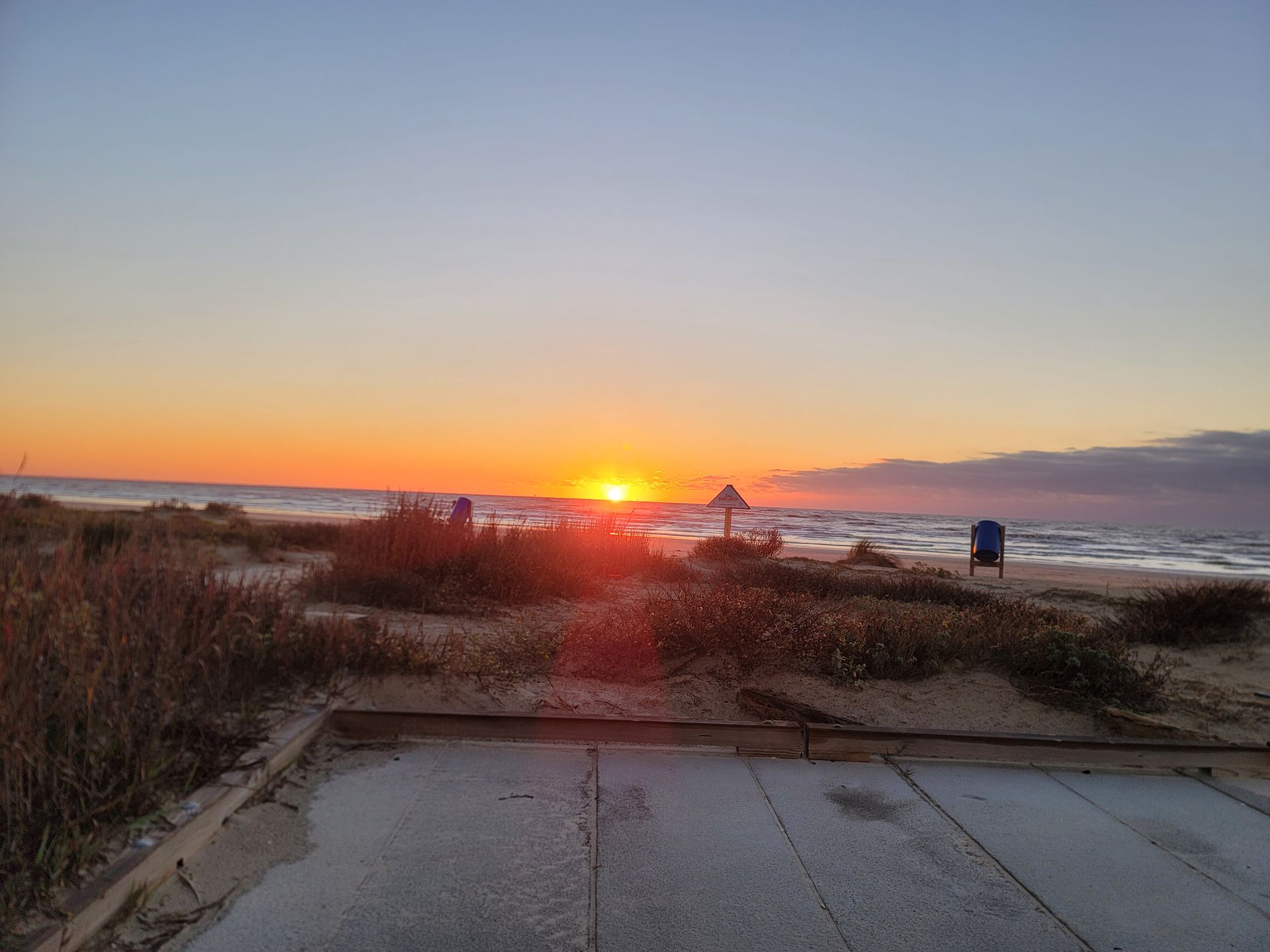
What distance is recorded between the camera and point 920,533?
4591cm

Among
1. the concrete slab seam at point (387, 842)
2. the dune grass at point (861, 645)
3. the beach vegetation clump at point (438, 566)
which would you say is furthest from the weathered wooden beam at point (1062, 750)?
the beach vegetation clump at point (438, 566)

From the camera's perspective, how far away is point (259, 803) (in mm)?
3281

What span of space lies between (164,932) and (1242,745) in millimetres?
5239

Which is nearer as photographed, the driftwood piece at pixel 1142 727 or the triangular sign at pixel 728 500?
the driftwood piece at pixel 1142 727

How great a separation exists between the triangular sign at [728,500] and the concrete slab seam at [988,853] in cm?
1346

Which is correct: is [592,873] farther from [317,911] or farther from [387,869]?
[317,911]

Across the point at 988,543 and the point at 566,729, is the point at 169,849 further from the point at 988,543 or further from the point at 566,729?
the point at 988,543

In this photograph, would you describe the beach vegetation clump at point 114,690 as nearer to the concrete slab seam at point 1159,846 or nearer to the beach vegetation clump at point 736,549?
the concrete slab seam at point 1159,846

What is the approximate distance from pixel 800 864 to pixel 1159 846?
1687 millimetres

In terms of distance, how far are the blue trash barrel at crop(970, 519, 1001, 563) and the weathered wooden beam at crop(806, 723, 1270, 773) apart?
14247mm

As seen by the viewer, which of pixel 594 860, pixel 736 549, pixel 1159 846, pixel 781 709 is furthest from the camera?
pixel 736 549

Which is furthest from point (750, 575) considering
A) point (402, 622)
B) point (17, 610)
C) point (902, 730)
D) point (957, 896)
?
point (17, 610)

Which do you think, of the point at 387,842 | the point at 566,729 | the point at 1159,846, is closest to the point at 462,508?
the point at 566,729

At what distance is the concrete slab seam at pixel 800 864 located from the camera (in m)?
2.58
